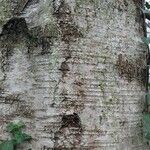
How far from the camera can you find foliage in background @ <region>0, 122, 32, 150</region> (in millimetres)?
1429

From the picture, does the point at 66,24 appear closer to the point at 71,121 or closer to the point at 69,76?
the point at 69,76

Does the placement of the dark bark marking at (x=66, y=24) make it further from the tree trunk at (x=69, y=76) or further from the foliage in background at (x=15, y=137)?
the foliage in background at (x=15, y=137)

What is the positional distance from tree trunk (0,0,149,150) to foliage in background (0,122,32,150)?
27 millimetres

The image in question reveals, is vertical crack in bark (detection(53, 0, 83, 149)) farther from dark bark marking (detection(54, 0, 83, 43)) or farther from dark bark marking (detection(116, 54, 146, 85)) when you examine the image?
dark bark marking (detection(116, 54, 146, 85))

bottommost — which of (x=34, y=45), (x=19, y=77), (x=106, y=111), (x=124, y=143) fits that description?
(x=124, y=143)

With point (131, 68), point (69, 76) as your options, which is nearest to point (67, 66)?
point (69, 76)

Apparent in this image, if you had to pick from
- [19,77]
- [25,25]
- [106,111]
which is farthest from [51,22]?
[106,111]

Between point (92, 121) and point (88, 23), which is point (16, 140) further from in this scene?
point (88, 23)

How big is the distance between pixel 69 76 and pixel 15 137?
0.27 meters

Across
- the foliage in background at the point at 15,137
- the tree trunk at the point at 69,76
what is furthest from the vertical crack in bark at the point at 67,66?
the foliage in background at the point at 15,137

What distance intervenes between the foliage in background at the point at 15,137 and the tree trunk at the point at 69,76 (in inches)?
1.1

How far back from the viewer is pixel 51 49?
1.45m

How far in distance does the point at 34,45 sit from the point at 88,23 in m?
0.21

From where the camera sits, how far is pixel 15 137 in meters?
1.44
